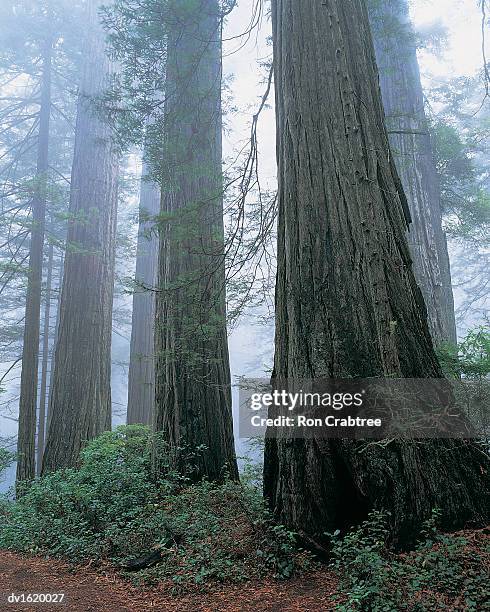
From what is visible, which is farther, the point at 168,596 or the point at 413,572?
the point at 168,596

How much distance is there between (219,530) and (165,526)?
459 millimetres

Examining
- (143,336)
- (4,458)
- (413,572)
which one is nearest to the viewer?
(413,572)

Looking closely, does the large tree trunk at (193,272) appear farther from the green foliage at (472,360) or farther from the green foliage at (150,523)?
the green foliage at (472,360)

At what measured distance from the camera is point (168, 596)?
3279mm

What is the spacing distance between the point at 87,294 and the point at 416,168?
6.71 metres

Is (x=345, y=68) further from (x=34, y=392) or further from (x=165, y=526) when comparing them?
(x=34, y=392)

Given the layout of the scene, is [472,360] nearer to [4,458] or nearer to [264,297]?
[264,297]

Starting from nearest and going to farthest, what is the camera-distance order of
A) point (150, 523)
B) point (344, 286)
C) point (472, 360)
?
point (344, 286) → point (472, 360) → point (150, 523)

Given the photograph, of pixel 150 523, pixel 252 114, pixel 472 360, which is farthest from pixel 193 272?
pixel 472 360

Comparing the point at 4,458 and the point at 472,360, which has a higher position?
the point at 472,360

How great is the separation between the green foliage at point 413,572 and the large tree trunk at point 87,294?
22.6 feet

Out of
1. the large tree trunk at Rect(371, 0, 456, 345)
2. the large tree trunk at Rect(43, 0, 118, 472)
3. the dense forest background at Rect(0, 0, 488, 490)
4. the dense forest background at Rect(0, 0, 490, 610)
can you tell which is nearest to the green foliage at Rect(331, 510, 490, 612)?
the dense forest background at Rect(0, 0, 490, 610)

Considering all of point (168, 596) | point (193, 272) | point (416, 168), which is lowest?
point (168, 596)

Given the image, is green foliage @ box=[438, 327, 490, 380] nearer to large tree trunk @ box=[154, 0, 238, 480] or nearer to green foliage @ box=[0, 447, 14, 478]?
large tree trunk @ box=[154, 0, 238, 480]
